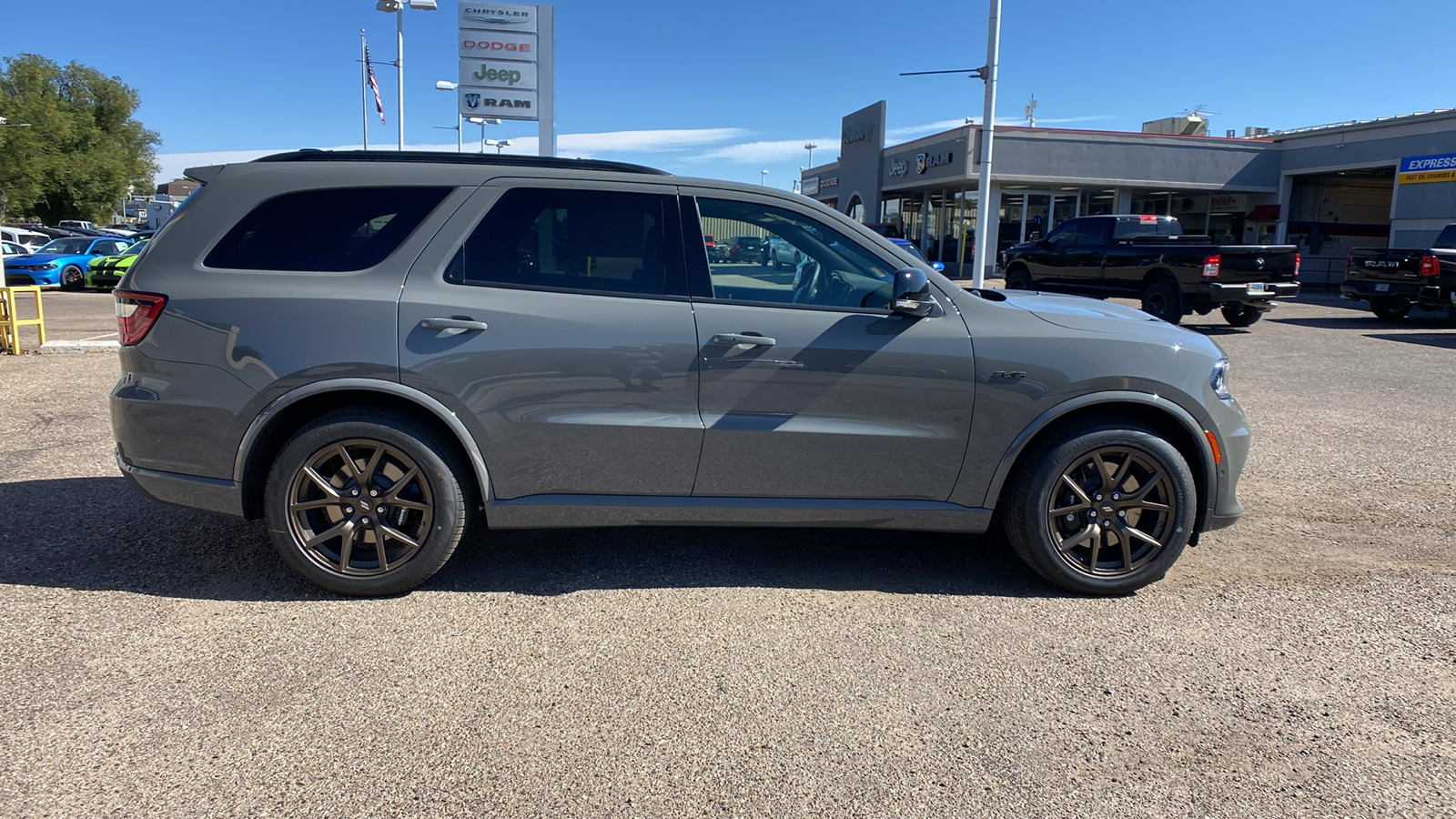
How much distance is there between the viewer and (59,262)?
22.7 meters

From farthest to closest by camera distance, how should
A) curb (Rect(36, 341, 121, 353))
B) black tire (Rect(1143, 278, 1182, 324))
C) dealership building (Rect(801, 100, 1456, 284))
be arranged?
1. dealership building (Rect(801, 100, 1456, 284))
2. black tire (Rect(1143, 278, 1182, 324))
3. curb (Rect(36, 341, 121, 353))

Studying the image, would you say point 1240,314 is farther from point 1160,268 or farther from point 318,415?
point 318,415

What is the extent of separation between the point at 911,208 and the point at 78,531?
35947 mm

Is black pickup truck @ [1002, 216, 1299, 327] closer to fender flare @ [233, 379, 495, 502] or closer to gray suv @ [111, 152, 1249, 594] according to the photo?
gray suv @ [111, 152, 1249, 594]

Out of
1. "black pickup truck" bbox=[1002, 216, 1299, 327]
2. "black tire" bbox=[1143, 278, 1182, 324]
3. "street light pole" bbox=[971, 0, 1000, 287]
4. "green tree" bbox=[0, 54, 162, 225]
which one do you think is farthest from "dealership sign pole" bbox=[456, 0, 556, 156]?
"green tree" bbox=[0, 54, 162, 225]

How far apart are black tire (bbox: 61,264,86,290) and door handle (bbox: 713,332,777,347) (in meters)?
25.0

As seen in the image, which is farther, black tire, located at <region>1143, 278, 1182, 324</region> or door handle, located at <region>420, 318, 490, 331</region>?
black tire, located at <region>1143, 278, 1182, 324</region>

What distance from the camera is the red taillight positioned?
3.83m

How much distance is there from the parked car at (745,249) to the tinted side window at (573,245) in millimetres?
265

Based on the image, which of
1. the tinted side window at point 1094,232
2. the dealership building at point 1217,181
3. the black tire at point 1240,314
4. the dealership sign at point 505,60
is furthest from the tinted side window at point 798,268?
the dealership building at point 1217,181

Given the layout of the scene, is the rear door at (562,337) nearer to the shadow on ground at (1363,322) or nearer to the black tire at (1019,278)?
the black tire at (1019,278)

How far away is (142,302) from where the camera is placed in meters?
3.84

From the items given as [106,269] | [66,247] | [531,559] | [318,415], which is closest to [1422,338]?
[531,559]

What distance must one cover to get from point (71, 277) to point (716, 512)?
25152 mm
